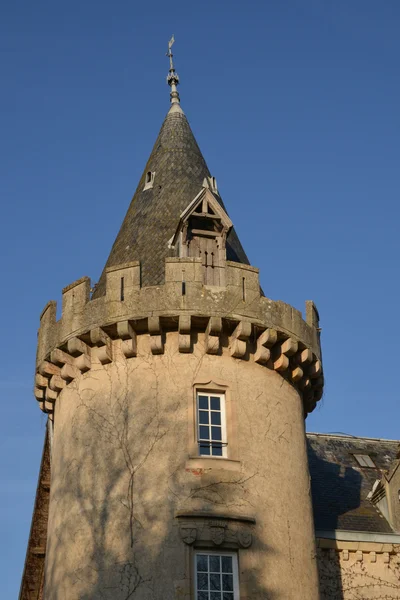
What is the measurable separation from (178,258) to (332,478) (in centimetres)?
856

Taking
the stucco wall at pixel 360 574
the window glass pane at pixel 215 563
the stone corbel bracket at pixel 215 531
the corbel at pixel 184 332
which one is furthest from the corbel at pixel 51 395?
the stucco wall at pixel 360 574

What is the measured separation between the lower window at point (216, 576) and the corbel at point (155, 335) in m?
3.73

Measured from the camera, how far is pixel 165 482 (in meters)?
16.1

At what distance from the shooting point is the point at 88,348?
17.8m

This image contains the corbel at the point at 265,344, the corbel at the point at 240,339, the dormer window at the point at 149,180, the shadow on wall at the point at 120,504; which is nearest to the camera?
the shadow on wall at the point at 120,504

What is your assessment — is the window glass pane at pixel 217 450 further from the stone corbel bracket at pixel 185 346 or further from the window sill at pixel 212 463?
the stone corbel bracket at pixel 185 346

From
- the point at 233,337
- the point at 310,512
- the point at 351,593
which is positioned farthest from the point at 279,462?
the point at 351,593

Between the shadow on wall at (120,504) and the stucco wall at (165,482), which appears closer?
the shadow on wall at (120,504)

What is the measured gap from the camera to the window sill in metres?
16.3

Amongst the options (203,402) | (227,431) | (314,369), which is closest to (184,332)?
(203,402)

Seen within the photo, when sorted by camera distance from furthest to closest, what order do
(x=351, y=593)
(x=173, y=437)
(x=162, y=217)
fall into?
1. (x=162, y=217)
2. (x=351, y=593)
3. (x=173, y=437)

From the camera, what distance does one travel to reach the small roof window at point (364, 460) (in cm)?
2468

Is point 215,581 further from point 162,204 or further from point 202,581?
point 162,204

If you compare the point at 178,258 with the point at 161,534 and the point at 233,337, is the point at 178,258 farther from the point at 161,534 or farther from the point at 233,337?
the point at 161,534
